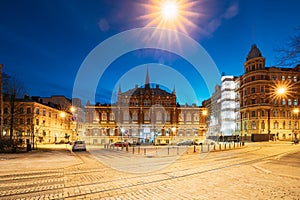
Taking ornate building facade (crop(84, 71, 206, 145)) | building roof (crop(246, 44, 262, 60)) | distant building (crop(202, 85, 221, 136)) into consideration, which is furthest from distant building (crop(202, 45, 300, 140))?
distant building (crop(202, 85, 221, 136))

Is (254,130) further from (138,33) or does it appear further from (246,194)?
(246,194)

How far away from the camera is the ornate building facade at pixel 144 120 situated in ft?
237

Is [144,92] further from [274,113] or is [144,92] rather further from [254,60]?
[274,113]

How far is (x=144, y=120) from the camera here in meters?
73.9

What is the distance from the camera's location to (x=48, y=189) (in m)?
8.69

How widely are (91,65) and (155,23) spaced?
844 centimetres

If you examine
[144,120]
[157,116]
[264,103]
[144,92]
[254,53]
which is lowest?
[144,120]

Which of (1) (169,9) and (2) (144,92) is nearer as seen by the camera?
(1) (169,9)

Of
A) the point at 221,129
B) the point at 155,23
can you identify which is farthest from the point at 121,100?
the point at 155,23

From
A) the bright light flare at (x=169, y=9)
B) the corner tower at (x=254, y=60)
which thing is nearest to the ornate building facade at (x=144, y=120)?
the corner tower at (x=254, y=60)

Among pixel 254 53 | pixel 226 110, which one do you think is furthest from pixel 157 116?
pixel 254 53

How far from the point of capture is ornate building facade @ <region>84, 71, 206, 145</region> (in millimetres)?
72312

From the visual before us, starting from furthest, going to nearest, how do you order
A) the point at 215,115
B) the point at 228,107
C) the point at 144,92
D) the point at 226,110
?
the point at 215,115
the point at 226,110
the point at 228,107
the point at 144,92

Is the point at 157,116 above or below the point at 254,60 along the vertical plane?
below
